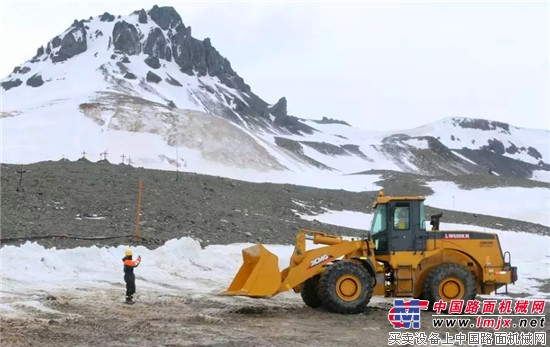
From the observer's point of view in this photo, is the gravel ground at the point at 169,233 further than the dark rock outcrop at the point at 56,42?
No

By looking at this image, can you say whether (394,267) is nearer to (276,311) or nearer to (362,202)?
(276,311)

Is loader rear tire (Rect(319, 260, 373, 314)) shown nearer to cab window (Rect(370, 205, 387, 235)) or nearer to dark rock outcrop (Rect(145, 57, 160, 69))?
cab window (Rect(370, 205, 387, 235))

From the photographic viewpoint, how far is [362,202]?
132 feet

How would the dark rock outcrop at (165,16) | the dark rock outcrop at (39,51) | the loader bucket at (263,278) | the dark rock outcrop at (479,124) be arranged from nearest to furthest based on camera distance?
the loader bucket at (263,278)
the dark rock outcrop at (39,51)
the dark rock outcrop at (165,16)
the dark rock outcrop at (479,124)

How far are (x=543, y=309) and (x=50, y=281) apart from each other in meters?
10.9

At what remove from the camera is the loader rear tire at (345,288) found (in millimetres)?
11875

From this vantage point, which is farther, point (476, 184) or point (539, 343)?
point (476, 184)

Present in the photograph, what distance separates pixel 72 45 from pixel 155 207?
375 ft

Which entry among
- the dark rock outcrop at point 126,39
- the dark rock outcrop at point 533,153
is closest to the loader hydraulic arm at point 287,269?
the dark rock outcrop at point 126,39

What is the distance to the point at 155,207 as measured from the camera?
89.5 feet

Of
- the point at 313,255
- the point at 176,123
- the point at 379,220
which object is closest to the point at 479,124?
the point at 176,123

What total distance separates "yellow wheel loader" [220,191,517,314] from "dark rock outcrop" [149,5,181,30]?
14204cm

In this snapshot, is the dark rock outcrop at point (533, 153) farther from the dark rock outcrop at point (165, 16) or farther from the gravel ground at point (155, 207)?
the gravel ground at point (155, 207)

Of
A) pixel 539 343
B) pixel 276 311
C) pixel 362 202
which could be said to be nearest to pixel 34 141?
pixel 362 202
